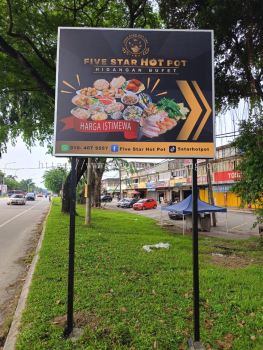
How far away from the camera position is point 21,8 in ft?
39.6

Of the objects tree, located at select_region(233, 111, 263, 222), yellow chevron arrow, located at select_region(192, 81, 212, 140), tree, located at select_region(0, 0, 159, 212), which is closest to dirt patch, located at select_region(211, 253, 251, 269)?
tree, located at select_region(233, 111, 263, 222)

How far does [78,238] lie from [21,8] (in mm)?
8296

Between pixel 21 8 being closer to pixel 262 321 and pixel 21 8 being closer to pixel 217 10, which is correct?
pixel 217 10

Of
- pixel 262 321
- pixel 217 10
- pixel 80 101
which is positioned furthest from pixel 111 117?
pixel 217 10

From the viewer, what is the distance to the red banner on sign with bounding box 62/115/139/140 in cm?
405

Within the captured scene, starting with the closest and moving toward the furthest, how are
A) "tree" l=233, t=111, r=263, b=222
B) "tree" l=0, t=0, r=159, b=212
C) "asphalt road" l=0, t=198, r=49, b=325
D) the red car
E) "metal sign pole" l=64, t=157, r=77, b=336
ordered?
1. "metal sign pole" l=64, t=157, r=77, b=336
2. "asphalt road" l=0, t=198, r=49, b=325
3. "tree" l=233, t=111, r=263, b=222
4. "tree" l=0, t=0, r=159, b=212
5. the red car

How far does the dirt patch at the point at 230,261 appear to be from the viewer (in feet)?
26.8

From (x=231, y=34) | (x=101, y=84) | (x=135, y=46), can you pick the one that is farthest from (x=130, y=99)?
(x=231, y=34)

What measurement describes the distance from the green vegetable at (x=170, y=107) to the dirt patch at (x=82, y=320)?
271 centimetres

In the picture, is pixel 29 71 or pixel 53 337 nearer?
pixel 53 337

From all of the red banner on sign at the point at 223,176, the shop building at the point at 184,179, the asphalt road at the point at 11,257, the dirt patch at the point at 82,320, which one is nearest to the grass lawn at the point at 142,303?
the dirt patch at the point at 82,320

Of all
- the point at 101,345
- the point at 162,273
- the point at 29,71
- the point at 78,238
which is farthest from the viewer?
the point at 29,71

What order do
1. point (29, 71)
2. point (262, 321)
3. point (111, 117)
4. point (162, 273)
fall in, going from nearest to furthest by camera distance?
point (111, 117), point (262, 321), point (162, 273), point (29, 71)

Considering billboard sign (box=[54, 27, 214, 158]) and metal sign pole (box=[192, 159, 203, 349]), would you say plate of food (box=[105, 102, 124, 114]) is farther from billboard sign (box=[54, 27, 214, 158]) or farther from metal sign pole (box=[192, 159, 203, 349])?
metal sign pole (box=[192, 159, 203, 349])
